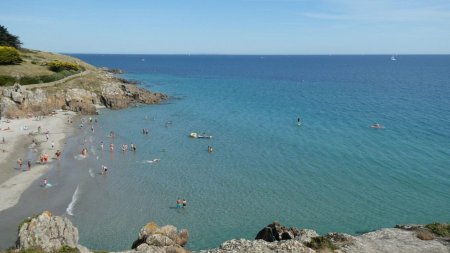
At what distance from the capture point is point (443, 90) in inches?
4082

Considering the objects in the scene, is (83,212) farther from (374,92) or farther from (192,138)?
(374,92)

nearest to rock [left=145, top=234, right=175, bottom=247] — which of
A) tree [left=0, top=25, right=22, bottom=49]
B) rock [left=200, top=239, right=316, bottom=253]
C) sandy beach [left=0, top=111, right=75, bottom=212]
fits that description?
rock [left=200, top=239, right=316, bottom=253]

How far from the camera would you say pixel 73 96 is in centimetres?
7081

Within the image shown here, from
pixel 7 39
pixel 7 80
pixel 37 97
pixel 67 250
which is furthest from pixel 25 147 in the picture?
pixel 7 39

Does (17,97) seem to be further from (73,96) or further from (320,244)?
(320,244)

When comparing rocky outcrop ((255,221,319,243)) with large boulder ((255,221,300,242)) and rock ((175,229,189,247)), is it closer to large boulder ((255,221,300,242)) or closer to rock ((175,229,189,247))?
large boulder ((255,221,300,242))

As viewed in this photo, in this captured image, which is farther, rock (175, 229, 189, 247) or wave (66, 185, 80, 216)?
wave (66, 185, 80, 216)

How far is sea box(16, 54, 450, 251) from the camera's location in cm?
2983

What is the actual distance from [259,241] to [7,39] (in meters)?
89.0

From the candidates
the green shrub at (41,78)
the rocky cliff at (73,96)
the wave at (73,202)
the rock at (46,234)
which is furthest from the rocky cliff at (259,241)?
the green shrub at (41,78)

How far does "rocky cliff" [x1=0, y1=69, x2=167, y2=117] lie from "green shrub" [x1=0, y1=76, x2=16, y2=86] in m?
2.58

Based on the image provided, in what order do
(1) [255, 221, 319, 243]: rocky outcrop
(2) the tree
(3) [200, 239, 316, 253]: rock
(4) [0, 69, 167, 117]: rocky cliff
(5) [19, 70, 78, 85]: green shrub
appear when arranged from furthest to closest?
(2) the tree
(5) [19, 70, 78, 85]: green shrub
(4) [0, 69, 167, 117]: rocky cliff
(1) [255, 221, 319, 243]: rocky outcrop
(3) [200, 239, 316, 253]: rock

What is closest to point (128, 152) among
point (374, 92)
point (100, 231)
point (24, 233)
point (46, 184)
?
point (46, 184)

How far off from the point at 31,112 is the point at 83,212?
38375mm
